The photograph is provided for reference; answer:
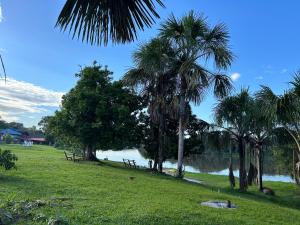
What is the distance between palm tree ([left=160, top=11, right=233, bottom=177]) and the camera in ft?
67.9

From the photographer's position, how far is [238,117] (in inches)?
813

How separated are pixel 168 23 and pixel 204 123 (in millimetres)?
6000

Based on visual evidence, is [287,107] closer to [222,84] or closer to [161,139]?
[222,84]

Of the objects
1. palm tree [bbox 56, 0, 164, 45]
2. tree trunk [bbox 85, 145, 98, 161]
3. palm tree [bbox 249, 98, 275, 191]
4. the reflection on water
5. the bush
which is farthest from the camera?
the reflection on water

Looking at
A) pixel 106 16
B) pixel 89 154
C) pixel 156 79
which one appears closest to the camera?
pixel 106 16

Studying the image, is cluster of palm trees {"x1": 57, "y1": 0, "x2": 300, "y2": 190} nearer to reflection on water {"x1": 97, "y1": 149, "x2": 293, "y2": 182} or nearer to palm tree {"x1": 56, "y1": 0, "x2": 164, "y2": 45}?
reflection on water {"x1": 97, "y1": 149, "x2": 293, "y2": 182}

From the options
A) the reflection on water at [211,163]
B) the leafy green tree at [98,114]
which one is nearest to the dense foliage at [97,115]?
the leafy green tree at [98,114]

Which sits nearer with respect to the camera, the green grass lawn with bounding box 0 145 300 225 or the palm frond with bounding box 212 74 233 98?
the green grass lawn with bounding box 0 145 300 225

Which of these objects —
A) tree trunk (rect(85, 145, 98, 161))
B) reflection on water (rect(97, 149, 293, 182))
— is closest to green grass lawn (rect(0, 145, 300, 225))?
tree trunk (rect(85, 145, 98, 161))

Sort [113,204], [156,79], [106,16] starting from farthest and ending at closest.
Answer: [156,79] → [113,204] → [106,16]

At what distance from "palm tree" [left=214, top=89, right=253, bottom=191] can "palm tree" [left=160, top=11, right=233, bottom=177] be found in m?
0.75

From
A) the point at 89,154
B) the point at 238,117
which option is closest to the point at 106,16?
the point at 238,117

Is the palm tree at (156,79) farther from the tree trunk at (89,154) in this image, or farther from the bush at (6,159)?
the bush at (6,159)

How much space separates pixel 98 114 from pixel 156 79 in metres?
4.02
